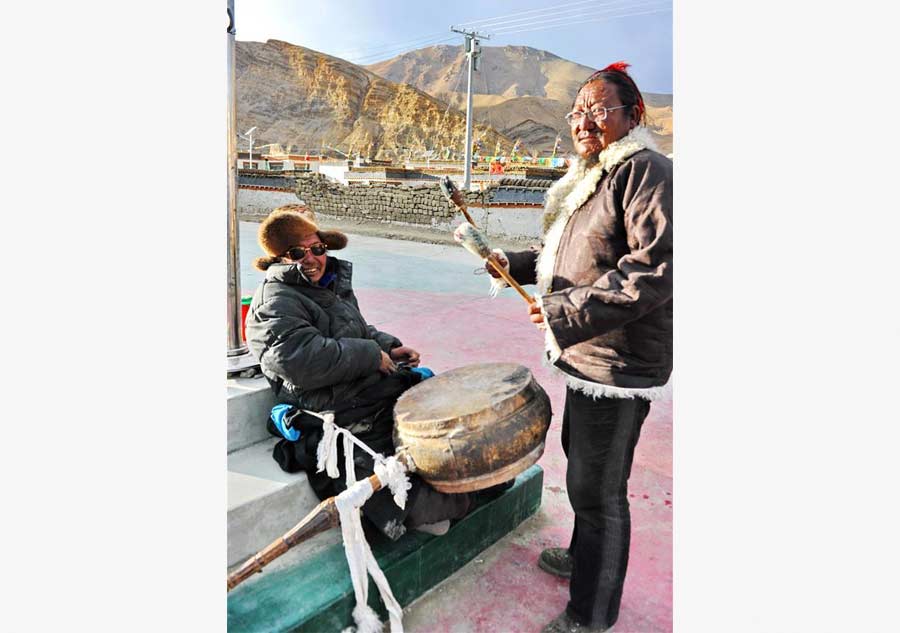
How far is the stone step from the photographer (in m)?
1.33

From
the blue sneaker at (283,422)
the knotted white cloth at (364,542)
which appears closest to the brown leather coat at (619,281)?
the knotted white cloth at (364,542)

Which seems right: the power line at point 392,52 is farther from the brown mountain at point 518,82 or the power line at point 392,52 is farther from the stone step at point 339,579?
the stone step at point 339,579

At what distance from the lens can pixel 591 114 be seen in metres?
1.32

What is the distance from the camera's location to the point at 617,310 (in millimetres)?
1219

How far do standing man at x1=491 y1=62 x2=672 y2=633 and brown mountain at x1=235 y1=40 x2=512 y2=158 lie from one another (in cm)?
109

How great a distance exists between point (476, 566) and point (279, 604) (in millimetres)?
669

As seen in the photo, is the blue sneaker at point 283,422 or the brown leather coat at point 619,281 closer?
the brown leather coat at point 619,281

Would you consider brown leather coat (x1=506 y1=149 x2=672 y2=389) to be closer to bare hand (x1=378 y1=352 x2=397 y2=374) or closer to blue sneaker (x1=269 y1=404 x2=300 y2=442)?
bare hand (x1=378 y1=352 x2=397 y2=374)

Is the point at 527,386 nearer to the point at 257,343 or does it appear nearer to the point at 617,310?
the point at 617,310

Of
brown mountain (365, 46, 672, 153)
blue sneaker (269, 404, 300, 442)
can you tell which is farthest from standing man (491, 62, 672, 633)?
blue sneaker (269, 404, 300, 442)

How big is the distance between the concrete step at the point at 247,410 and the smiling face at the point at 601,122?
4.17 feet

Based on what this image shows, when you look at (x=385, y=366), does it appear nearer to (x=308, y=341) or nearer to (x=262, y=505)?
(x=308, y=341)

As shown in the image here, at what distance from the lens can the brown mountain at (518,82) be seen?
56.3 inches
